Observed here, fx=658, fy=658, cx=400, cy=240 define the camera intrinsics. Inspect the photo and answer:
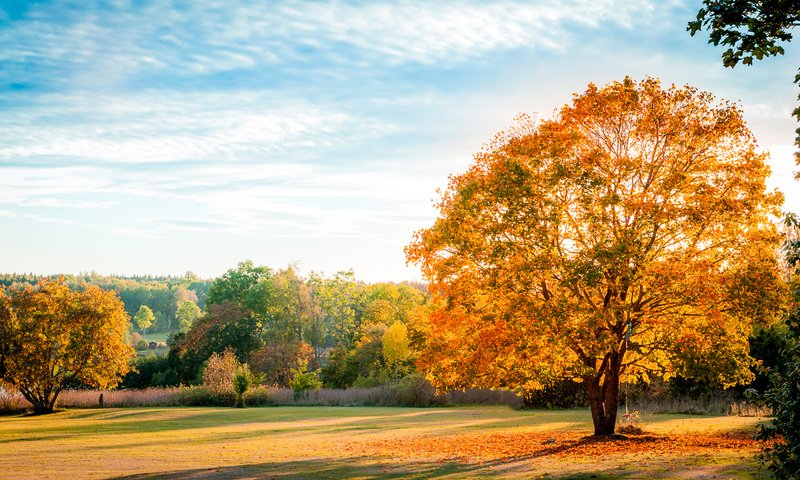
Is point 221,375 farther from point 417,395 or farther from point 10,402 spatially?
point 417,395

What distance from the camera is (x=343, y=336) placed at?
79688mm

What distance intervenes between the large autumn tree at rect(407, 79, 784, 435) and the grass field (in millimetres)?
2786

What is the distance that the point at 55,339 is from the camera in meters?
44.2

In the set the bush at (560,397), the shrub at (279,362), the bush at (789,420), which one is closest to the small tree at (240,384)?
the shrub at (279,362)

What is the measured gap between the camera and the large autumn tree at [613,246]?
20000 millimetres

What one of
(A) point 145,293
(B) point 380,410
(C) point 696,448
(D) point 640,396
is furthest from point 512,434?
(A) point 145,293

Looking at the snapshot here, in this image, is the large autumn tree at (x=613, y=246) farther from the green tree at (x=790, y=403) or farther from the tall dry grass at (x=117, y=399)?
the tall dry grass at (x=117, y=399)

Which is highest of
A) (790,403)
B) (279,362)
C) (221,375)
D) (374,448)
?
(790,403)

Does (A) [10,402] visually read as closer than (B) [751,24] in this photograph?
No

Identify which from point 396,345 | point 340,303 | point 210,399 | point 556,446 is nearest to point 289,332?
point 340,303

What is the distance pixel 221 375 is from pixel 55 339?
38.3ft

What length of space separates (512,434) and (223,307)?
165ft

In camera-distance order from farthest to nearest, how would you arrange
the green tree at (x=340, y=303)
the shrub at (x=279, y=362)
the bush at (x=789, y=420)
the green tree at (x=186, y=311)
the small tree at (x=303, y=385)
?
1. the green tree at (x=186, y=311)
2. the green tree at (x=340, y=303)
3. the shrub at (x=279, y=362)
4. the small tree at (x=303, y=385)
5. the bush at (x=789, y=420)

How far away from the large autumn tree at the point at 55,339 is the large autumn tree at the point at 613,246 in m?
32.3
